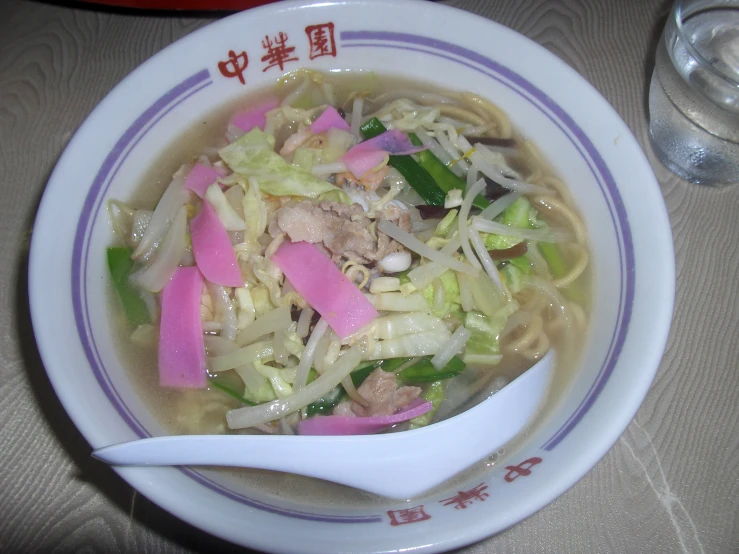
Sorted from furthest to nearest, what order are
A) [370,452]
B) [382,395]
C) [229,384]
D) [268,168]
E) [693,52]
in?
[693,52] → [268,168] → [229,384] → [382,395] → [370,452]

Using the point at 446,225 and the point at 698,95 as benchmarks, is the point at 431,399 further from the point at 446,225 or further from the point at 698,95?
the point at 698,95

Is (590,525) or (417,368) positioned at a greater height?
(417,368)

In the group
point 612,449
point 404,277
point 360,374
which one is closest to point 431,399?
point 360,374

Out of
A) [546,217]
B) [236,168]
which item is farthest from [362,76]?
[546,217]

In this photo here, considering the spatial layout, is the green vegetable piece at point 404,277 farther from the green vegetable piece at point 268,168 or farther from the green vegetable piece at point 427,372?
the green vegetable piece at point 268,168

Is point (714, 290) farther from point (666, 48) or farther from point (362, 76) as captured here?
point (362, 76)

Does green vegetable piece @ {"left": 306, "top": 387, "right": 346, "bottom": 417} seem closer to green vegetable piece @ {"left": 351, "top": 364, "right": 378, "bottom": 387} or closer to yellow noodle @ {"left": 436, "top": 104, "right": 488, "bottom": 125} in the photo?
green vegetable piece @ {"left": 351, "top": 364, "right": 378, "bottom": 387}

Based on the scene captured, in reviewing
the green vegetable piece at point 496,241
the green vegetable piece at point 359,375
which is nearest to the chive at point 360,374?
the green vegetable piece at point 359,375

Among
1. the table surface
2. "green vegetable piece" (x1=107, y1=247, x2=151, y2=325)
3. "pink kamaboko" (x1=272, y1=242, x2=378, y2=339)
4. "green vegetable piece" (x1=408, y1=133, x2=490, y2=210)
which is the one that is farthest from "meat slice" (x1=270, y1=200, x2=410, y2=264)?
the table surface
